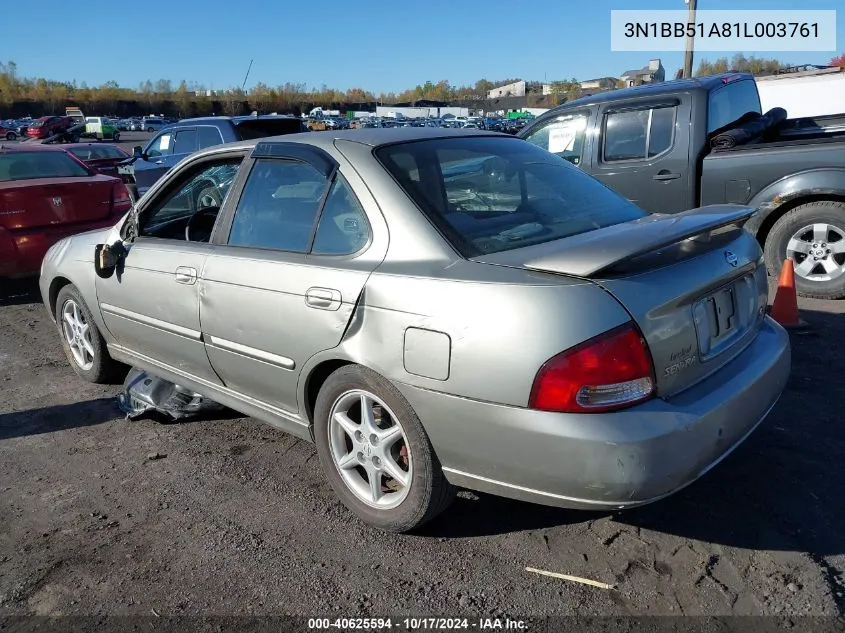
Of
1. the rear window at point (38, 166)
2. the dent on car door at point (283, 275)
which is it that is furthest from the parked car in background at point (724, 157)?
the rear window at point (38, 166)

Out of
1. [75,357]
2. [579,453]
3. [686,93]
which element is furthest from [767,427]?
[75,357]

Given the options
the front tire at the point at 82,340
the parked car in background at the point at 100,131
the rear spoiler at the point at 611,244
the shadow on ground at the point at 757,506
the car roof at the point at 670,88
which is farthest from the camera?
the parked car in background at the point at 100,131

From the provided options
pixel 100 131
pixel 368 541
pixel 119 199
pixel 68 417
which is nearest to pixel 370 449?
pixel 368 541

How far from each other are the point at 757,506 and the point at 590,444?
121 centimetres

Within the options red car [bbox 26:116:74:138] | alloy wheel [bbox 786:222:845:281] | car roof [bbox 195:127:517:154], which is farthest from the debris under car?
red car [bbox 26:116:74:138]

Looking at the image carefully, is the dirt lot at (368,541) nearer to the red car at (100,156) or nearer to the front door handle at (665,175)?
the front door handle at (665,175)

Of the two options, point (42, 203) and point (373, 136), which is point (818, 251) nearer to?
point (373, 136)

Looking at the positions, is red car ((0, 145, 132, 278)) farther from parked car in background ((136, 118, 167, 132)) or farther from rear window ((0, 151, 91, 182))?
parked car in background ((136, 118, 167, 132))

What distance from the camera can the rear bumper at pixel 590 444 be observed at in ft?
7.20

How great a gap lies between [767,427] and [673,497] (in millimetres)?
974

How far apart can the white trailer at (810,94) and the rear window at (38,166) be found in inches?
663

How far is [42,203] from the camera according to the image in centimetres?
696

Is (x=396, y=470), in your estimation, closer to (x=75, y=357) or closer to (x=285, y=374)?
(x=285, y=374)

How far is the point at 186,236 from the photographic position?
405cm
